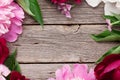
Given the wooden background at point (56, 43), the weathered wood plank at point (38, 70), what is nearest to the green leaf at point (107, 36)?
the wooden background at point (56, 43)

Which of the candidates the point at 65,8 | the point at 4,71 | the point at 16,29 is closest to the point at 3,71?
the point at 4,71

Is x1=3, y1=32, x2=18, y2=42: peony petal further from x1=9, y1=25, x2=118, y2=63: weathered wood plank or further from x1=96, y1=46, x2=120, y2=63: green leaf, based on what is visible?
x1=96, y1=46, x2=120, y2=63: green leaf

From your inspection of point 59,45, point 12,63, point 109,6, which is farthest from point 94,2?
point 12,63

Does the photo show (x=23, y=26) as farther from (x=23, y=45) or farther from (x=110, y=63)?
(x=110, y=63)

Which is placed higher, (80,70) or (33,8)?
(33,8)

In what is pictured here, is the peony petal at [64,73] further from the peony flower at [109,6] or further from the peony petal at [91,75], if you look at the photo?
the peony flower at [109,6]

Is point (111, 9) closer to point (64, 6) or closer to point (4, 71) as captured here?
point (64, 6)

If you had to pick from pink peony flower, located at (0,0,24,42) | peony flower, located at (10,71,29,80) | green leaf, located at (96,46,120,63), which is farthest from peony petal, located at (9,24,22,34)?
green leaf, located at (96,46,120,63)
